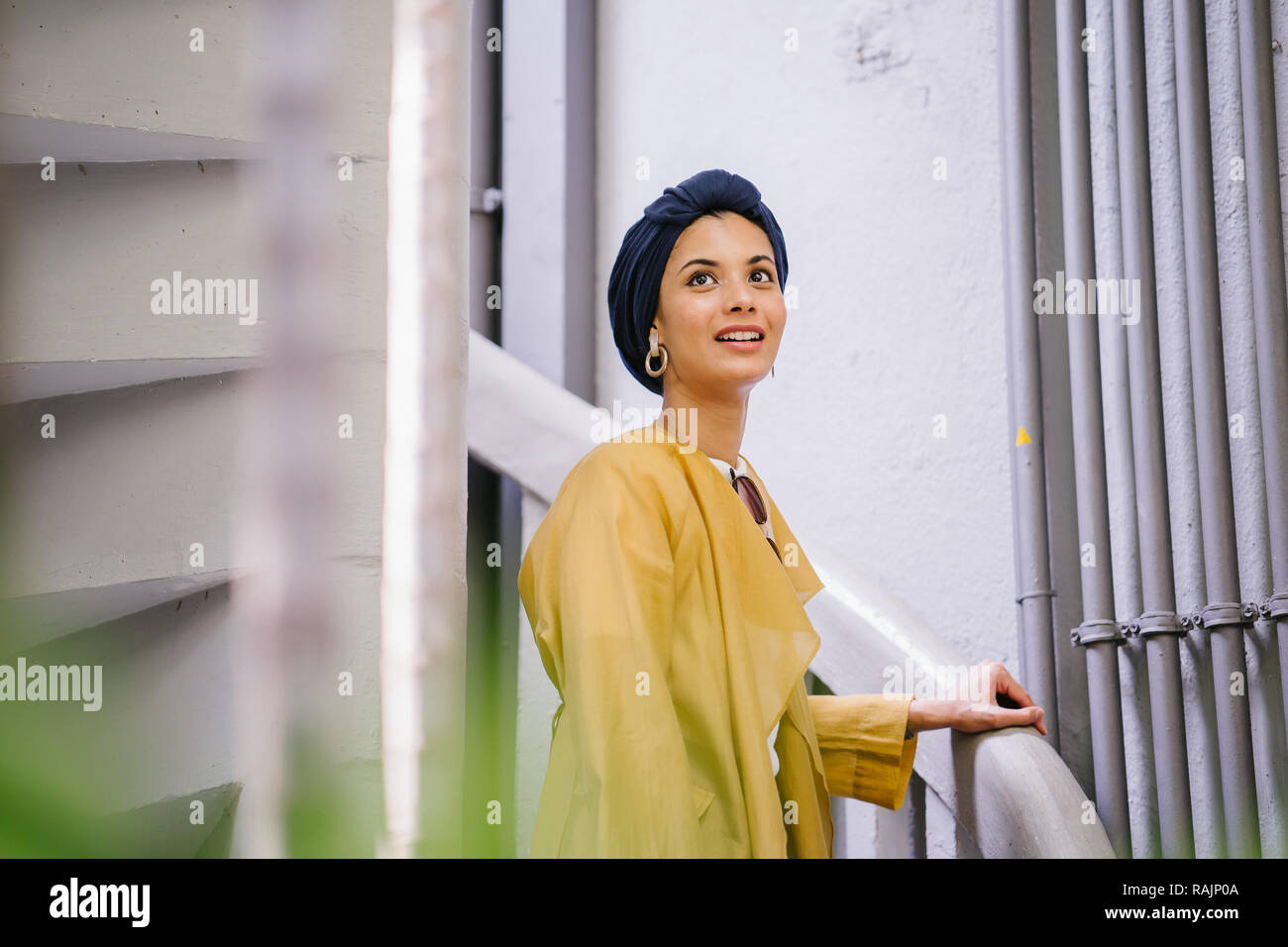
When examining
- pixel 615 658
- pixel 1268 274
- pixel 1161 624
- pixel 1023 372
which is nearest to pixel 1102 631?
pixel 1161 624

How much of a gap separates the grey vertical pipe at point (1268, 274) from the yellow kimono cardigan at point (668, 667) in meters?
0.50

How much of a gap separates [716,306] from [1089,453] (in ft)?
1.69

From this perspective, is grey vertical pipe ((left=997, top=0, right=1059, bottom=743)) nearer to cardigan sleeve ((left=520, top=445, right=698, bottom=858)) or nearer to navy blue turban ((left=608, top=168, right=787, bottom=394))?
navy blue turban ((left=608, top=168, right=787, bottom=394))

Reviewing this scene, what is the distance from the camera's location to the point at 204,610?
4.18 ft

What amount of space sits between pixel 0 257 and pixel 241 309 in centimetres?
22

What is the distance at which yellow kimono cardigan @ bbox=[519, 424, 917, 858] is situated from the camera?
3.72ft

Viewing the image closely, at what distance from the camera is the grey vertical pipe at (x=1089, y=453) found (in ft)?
5.01

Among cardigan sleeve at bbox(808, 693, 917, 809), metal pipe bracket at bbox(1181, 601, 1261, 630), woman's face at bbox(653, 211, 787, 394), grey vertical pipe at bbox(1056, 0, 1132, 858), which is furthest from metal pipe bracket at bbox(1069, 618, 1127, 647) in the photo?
woman's face at bbox(653, 211, 787, 394)

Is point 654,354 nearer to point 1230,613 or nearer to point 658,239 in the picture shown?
point 658,239

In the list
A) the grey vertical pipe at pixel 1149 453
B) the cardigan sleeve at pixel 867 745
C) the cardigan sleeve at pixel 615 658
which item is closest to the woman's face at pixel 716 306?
the cardigan sleeve at pixel 615 658

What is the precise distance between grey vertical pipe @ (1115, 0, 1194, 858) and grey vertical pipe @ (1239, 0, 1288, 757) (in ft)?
0.37

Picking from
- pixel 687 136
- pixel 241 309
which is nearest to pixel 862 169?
pixel 687 136

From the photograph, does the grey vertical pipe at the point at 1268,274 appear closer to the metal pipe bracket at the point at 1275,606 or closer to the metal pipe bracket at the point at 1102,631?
the metal pipe bracket at the point at 1275,606

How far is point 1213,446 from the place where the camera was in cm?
146
